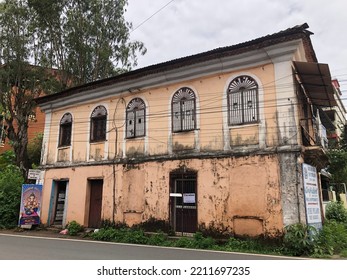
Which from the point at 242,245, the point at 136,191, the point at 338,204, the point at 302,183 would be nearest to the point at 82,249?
the point at 136,191

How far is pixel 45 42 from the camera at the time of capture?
1947 centimetres

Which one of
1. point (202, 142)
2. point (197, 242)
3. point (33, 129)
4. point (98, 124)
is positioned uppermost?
point (33, 129)

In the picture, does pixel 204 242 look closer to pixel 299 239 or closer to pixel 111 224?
pixel 299 239

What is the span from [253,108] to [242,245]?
452 centimetres

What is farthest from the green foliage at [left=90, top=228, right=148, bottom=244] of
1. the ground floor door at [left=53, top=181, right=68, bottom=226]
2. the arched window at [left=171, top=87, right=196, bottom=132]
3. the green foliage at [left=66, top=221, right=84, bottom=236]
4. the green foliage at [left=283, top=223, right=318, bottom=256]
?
the green foliage at [left=283, top=223, right=318, bottom=256]

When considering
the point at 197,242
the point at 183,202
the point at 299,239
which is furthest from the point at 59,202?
→ the point at 299,239

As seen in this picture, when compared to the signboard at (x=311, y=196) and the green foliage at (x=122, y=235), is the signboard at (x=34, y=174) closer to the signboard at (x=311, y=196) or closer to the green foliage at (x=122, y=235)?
the green foliage at (x=122, y=235)

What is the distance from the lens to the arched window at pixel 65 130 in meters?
15.3

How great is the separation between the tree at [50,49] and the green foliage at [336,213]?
51.1 ft

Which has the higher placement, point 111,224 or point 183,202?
point 183,202

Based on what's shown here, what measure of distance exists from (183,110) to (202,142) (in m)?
1.59

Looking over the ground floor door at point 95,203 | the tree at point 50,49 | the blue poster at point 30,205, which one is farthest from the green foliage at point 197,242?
the tree at point 50,49

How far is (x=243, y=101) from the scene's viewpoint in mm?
10531

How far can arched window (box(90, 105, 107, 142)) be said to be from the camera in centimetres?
1403
